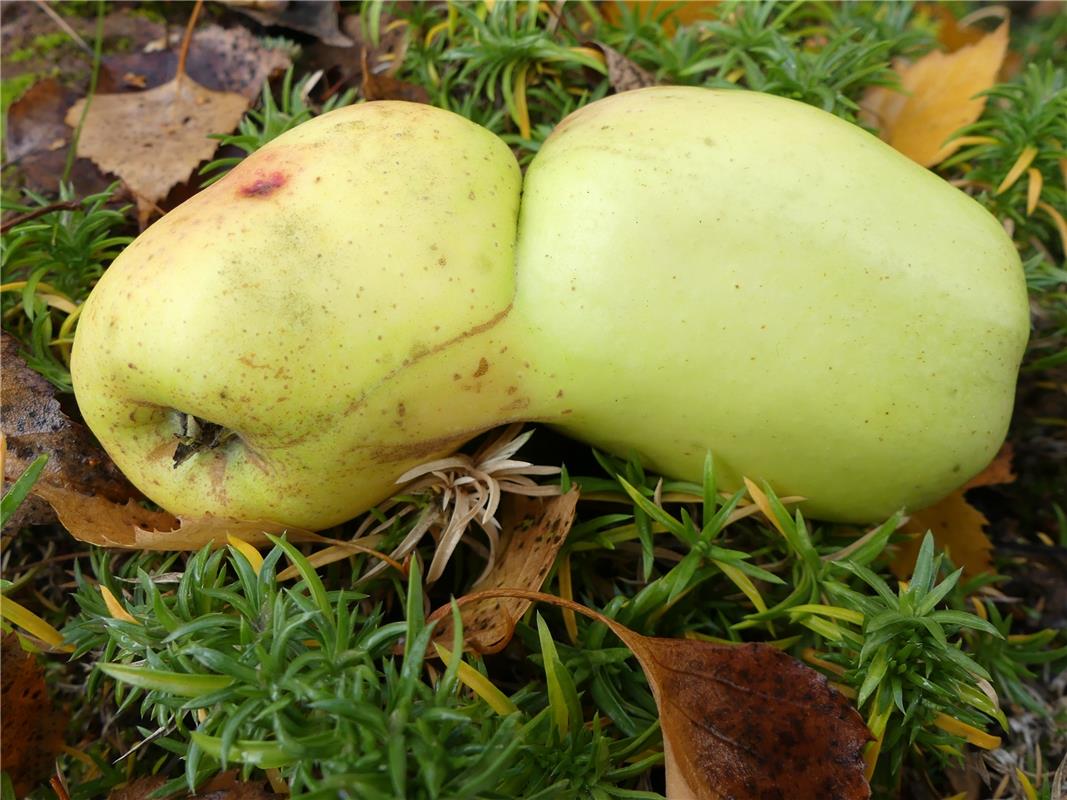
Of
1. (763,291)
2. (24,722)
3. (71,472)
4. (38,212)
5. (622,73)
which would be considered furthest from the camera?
(622,73)

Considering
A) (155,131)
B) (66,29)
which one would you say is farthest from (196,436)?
(66,29)

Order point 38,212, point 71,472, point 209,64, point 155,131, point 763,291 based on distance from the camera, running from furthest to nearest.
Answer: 1. point 209,64
2. point 155,131
3. point 38,212
4. point 71,472
5. point 763,291

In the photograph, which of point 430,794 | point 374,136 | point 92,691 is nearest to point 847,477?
point 430,794

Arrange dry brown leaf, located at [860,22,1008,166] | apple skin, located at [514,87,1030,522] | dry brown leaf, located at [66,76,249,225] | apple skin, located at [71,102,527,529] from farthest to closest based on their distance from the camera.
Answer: dry brown leaf, located at [860,22,1008,166]
dry brown leaf, located at [66,76,249,225]
apple skin, located at [514,87,1030,522]
apple skin, located at [71,102,527,529]

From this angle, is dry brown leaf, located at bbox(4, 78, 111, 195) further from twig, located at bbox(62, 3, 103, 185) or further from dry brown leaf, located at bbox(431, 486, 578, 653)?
dry brown leaf, located at bbox(431, 486, 578, 653)

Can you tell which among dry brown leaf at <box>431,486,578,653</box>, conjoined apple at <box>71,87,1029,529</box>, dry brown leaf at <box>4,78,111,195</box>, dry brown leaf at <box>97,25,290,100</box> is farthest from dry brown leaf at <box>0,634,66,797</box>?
dry brown leaf at <box>97,25,290,100</box>

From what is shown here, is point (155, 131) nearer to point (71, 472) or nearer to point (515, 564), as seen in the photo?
point (71, 472)

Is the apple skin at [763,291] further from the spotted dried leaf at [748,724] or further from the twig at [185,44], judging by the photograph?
the twig at [185,44]
